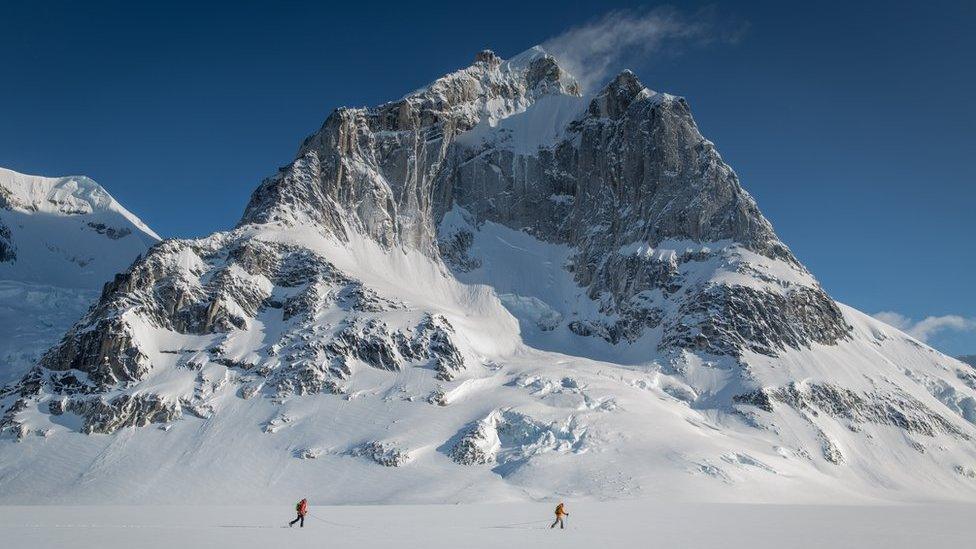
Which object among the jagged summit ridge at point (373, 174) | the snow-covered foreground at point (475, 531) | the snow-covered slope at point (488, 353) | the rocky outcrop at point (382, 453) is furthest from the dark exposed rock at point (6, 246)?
the snow-covered foreground at point (475, 531)

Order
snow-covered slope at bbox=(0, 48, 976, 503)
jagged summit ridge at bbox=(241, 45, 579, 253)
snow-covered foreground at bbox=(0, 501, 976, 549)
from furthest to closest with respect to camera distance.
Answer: jagged summit ridge at bbox=(241, 45, 579, 253) < snow-covered slope at bbox=(0, 48, 976, 503) < snow-covered foreground at bbox=(0, 501, 976, 549)

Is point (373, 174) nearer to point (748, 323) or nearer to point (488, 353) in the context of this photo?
point (488, 353)

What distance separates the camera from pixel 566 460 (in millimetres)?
92750

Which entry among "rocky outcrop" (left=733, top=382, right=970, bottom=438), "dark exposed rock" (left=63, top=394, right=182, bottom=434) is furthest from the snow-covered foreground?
"rocky outcrop" (left=733, top=382, right=970, bottom=438)

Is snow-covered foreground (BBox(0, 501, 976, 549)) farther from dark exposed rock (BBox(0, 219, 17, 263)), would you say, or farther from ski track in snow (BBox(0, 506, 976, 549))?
dark exposed rock (BBox(0, 219, 17, 263))

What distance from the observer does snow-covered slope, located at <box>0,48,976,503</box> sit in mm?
92938

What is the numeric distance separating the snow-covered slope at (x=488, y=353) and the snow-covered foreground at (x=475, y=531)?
38.4 m

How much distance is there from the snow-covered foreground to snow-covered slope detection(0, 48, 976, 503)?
38.4 metres

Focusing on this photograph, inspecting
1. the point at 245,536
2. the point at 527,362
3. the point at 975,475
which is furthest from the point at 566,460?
the point at 975,475

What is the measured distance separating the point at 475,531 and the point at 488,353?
9295cm

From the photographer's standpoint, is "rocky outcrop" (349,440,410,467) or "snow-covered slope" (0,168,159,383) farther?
"snow-covered slope" (0,168,159,383)

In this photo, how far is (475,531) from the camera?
3731 cm

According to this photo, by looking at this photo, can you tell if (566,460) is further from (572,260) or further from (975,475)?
(572,260)

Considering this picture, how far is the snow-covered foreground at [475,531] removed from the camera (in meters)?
31.2
